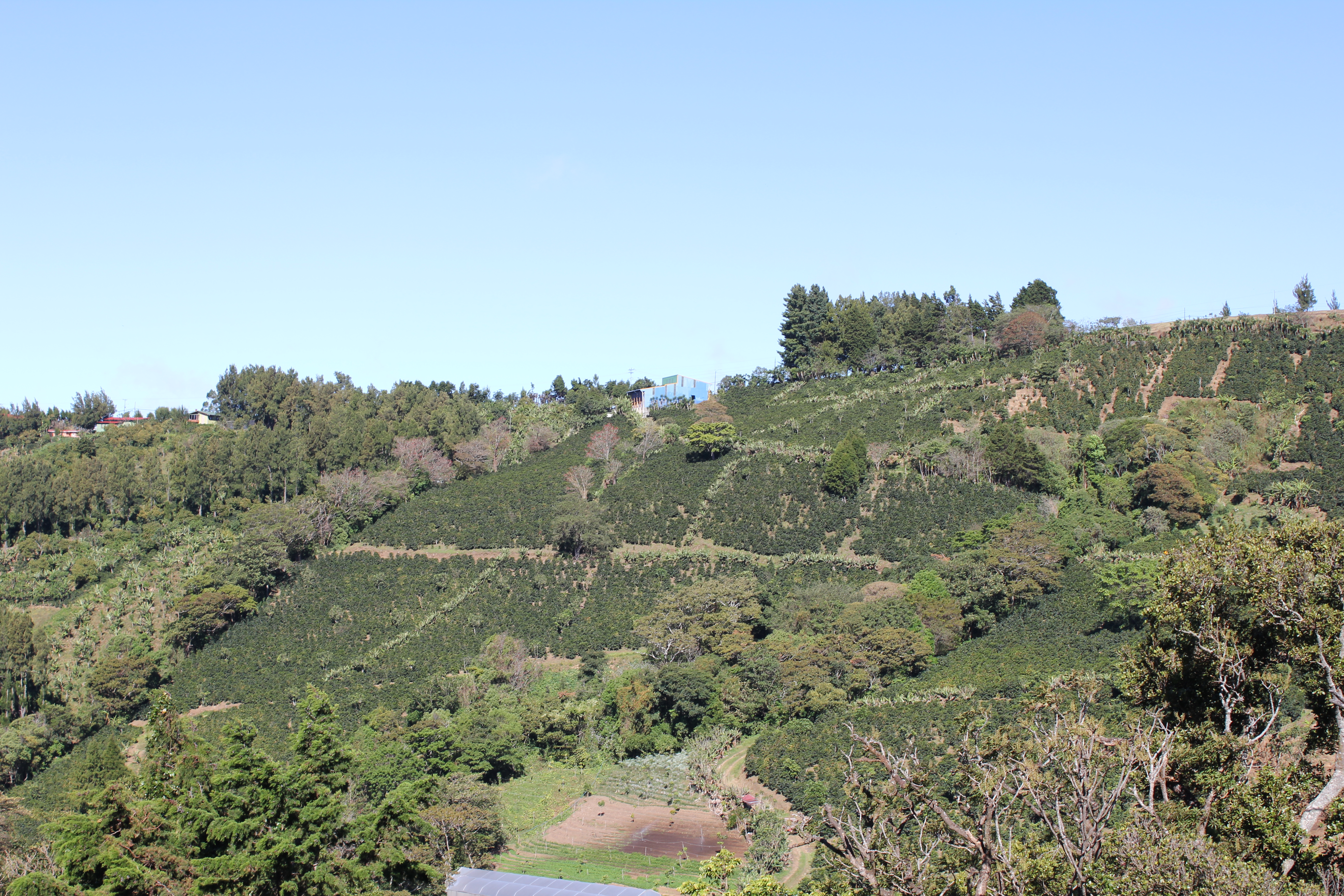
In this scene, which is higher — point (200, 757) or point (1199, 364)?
point (1199, 364)

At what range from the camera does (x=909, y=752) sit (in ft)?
78.5

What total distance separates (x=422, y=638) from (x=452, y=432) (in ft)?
71.2

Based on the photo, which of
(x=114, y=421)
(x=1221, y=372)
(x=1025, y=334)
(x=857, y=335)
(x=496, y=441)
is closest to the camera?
(x=1221, y=372)

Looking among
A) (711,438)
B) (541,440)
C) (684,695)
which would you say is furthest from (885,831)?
(541,440)

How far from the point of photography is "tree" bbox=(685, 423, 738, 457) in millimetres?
52562

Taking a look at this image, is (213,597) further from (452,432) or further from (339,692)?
(452,432)

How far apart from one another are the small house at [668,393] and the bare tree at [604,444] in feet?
27.2

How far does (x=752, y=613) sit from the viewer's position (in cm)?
3631

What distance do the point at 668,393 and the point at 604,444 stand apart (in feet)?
41.1

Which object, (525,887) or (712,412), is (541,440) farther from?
(525,887)

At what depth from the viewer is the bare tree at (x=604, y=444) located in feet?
180

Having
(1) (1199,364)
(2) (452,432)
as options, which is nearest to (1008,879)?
(1) (1199,364)

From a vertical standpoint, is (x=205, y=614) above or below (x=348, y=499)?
below

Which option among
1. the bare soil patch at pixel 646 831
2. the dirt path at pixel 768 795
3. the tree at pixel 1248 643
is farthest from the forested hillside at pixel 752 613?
the bare soil patch at pixel 646 831
